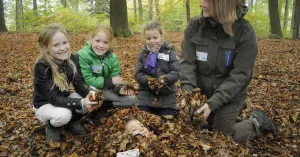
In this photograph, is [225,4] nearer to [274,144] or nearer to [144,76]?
[144,76]

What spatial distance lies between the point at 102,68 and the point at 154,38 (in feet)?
3.03

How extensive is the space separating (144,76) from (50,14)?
17.7 meters

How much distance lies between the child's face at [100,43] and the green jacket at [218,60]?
1.17 metres

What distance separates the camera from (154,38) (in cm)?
400

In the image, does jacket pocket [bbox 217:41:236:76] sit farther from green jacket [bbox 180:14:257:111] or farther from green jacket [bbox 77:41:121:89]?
green jacket [bbox 77:41:121:89]

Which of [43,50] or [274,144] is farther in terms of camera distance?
[274,144]

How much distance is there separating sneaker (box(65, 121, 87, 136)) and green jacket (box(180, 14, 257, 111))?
1559mm

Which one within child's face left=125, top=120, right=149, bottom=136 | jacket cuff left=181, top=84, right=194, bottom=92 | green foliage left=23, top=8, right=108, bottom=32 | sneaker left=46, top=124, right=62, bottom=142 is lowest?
sneaker left=46, top=124, right=62, bottom=142

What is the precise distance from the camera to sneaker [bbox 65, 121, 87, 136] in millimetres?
3719

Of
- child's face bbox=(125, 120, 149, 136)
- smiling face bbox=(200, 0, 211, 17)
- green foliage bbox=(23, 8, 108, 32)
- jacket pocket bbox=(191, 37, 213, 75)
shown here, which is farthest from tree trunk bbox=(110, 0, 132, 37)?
child's face bbox=(125, 120, 149, 136)

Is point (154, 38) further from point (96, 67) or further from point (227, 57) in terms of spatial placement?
point (227, 57)

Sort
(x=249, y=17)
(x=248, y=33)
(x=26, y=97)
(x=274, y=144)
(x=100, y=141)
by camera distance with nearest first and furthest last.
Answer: (x=100, y=141), (x=248, y=33), (x=274, y=144), (x=26, y=97), (x=249, y=17)

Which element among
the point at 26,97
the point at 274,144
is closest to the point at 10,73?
the point at 26,97

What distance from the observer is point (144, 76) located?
4012 millimetres
